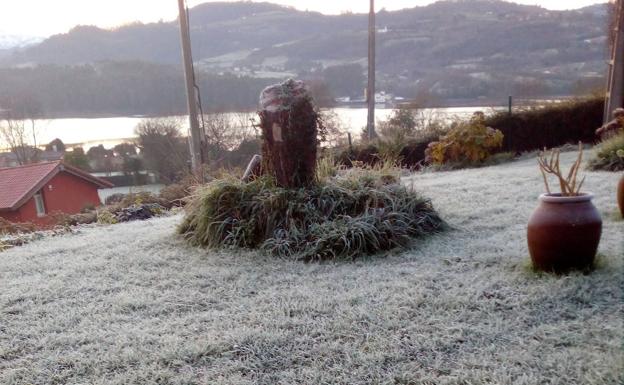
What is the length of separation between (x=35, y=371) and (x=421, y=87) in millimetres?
14380

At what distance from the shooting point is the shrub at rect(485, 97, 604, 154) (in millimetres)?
11164

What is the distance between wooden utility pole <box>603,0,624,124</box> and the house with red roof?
13.6 m

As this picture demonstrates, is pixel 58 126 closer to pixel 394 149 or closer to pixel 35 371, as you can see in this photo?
pixel 394 149

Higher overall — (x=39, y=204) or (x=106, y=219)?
(x=106, y=219)

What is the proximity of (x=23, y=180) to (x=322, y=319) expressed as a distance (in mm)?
14773

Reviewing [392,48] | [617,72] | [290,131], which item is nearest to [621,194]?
[290,131]

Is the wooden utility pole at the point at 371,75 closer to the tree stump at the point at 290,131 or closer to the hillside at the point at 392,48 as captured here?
the hillside at the point at 392,48

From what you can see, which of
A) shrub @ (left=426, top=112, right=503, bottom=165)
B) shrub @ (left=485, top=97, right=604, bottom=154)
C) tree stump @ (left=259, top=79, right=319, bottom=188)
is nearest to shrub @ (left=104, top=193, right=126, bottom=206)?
tree stump @ (left=259, top=79, right=319, bottom=188)

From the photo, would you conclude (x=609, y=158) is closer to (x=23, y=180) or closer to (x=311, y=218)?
(x=311, y=218)

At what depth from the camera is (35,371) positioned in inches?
84.0

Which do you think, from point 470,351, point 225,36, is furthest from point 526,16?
point 470,351

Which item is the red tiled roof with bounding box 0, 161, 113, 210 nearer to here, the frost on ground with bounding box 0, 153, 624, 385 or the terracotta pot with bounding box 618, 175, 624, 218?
the frost on ground with bounding box 0, 153, 624, 385

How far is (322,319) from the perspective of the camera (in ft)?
8.13

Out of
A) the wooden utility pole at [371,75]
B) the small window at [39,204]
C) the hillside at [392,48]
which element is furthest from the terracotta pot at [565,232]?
the small window at [39,204]
